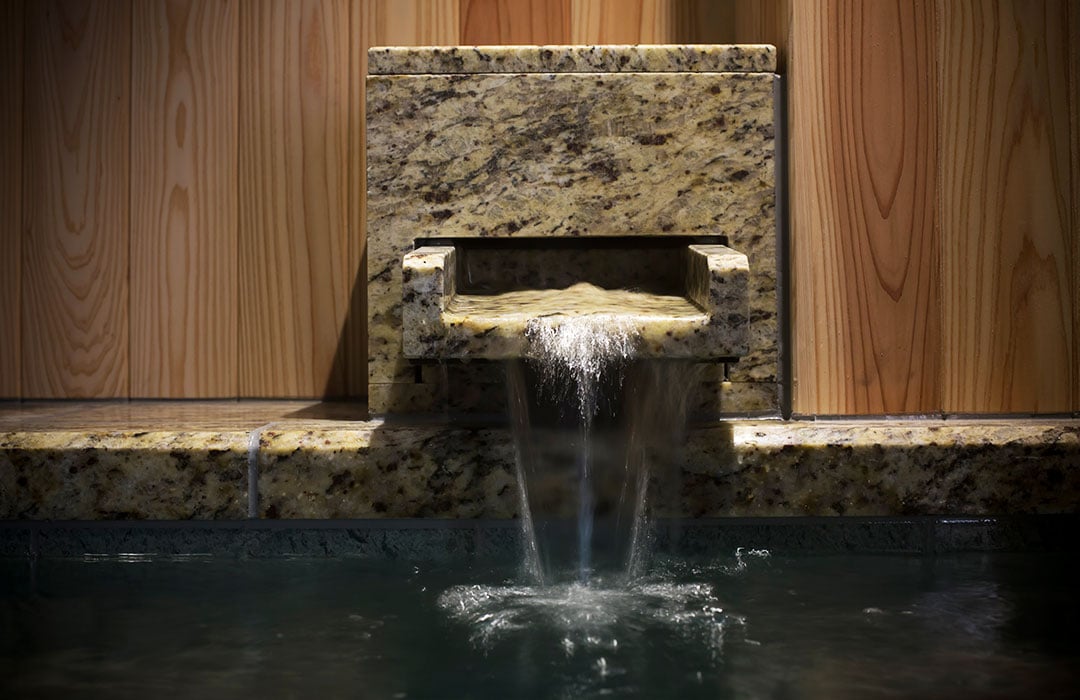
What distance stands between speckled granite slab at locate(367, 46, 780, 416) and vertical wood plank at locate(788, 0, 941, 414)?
0.28 ft

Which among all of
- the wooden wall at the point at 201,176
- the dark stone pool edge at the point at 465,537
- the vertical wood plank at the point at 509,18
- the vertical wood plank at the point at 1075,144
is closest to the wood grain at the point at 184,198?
the wooden wall at the point at 201,176

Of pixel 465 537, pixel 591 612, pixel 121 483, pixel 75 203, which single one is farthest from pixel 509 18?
pixel 591 612

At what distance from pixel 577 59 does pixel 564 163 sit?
235 mm

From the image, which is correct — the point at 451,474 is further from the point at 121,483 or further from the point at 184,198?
the point at 184,198

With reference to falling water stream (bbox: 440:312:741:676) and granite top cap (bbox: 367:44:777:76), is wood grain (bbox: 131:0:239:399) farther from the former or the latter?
falling water stream (bbox: 440:312:741:676)

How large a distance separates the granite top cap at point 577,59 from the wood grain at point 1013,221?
52 cm

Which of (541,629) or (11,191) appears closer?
(541,629)

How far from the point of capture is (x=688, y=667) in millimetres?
1639

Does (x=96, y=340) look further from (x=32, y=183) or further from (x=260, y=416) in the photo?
(x=260, y=416)

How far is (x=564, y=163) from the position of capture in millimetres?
2709

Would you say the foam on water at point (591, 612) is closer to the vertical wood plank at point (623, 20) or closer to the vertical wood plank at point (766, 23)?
the vertical wood plank at point (766, 23)

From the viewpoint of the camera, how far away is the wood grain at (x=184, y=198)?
3.34 meters

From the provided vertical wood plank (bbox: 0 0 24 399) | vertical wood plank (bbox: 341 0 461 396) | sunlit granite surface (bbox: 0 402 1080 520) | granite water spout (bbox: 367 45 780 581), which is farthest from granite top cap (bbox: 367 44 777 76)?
vertical wood plank (bbox: 0 0 24 399)

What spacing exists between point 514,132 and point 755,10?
80 cm
